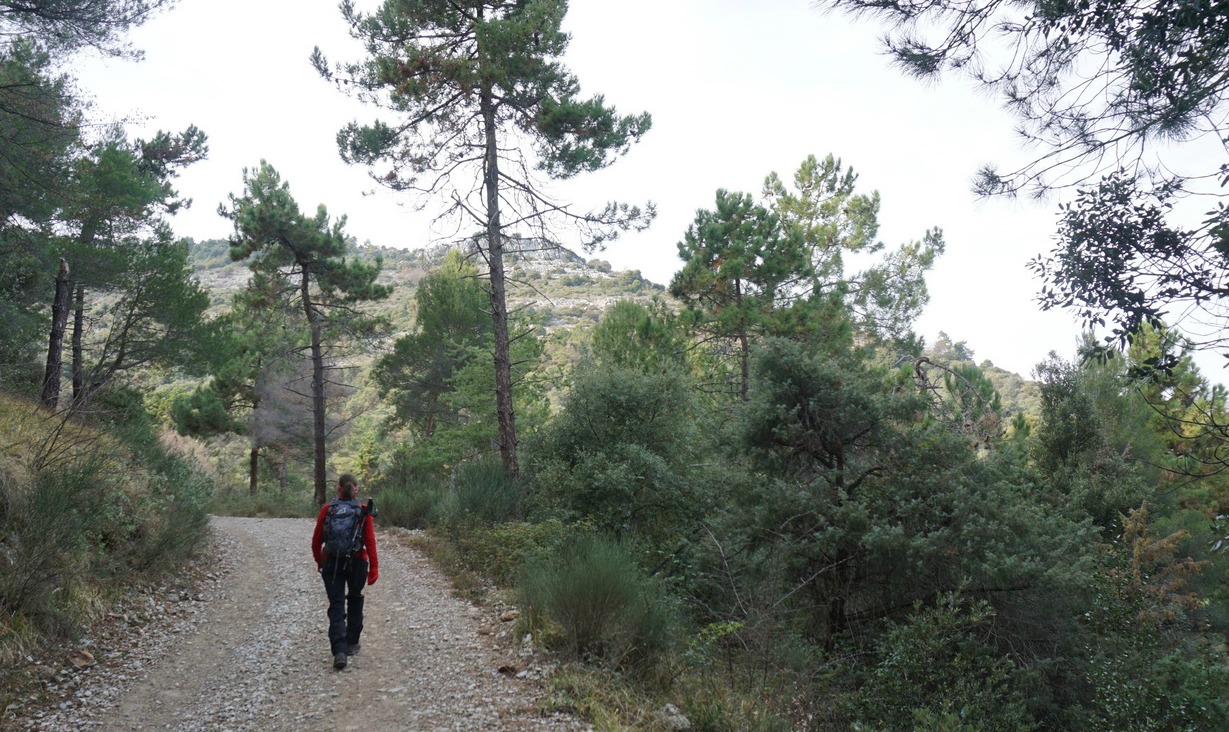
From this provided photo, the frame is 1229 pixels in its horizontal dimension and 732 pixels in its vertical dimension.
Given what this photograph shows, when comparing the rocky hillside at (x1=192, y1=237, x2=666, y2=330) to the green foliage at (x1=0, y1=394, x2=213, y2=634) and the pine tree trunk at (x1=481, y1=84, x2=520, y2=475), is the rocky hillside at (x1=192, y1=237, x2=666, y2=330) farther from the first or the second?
the green foliage at (x1=0, y1=394, x2=213, y2=634)

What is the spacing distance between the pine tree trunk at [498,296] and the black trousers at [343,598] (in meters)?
6.77

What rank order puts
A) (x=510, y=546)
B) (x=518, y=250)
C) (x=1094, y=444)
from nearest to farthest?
(x=510, y=546), (x=518, y=250), (x=1094, y=444)

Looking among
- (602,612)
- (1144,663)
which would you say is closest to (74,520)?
Answer: (602,612)

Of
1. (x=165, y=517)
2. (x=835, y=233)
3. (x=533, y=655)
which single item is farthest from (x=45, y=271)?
(x=835, y=233)

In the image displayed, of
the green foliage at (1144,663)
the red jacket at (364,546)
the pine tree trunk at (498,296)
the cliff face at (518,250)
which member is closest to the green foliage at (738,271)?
the cliff face at (518,250)

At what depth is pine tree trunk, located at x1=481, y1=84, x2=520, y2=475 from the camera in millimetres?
13234

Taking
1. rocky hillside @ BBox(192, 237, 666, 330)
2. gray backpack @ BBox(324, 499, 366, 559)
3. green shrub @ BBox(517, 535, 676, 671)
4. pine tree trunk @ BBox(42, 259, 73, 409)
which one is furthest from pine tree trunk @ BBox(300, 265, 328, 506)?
green shrub @ BBox(517, 535, 676, 671)

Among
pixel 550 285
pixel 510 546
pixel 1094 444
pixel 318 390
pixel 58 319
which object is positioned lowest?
pixel 510 546

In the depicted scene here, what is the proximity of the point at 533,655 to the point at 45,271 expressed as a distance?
13.5 meters

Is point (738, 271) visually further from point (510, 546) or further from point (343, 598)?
point (343, 598)

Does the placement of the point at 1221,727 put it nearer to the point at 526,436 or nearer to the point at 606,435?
the point at 606,435

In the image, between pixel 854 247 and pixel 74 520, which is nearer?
pixel 74 520

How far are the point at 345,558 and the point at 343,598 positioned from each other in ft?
1.12

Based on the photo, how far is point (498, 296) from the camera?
13398mm
